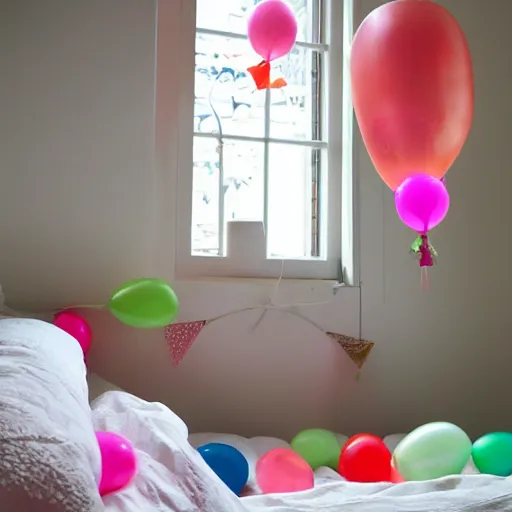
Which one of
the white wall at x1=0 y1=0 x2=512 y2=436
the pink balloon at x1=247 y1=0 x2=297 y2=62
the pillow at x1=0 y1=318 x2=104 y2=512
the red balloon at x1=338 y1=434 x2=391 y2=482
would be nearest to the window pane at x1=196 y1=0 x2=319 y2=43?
the white wall at x1=0 y1=0 x2=512 y2=436

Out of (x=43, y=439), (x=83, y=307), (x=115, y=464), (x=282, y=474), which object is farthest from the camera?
(x=83, y=307)

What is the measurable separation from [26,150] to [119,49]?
378 mm

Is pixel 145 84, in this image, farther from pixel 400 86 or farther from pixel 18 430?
pixel 18 430

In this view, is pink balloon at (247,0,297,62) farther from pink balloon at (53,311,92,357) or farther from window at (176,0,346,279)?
pink balloon at (53,311,92,357)

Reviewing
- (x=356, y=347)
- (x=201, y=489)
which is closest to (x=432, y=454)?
(x=356, y=347)

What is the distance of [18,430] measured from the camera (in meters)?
0.62

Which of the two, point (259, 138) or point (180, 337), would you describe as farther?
point (259, 138)

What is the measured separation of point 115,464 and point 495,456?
0.91m

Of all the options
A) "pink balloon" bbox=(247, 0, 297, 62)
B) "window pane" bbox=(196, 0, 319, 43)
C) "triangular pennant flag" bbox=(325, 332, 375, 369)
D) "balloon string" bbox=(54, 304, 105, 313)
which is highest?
"window pane" bbox=(196, 0, 319, 43)

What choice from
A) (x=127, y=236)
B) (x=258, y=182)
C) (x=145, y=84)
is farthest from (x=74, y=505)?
(x=258, y=182)

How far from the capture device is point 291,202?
211cm

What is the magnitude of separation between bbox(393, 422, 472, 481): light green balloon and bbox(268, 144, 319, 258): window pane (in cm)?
81

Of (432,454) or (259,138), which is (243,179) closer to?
(259,138)

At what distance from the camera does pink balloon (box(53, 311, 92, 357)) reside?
61.9 inches
